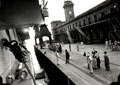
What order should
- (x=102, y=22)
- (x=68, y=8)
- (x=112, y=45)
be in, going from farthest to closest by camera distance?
1. (x=68, y=8)
2. (x=102, y=22)
3. (x=112, y=45)

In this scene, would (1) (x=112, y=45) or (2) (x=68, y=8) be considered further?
(2) (x=68, y=8)

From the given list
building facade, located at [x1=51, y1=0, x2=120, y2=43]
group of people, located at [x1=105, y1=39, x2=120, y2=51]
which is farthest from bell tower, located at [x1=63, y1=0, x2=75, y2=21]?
group of people, located at [x1=105, y1=39, x2=120, y2=51]

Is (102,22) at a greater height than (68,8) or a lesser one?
lesser

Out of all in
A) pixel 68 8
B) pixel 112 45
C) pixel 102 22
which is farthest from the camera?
pixel 68 8

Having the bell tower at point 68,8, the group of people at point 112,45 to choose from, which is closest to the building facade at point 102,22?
the group of people at point 112,45

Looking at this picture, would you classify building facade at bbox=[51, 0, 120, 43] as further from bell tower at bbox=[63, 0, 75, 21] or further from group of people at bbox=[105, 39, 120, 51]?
bell tower at bbox=[63, 0, 75, 21]

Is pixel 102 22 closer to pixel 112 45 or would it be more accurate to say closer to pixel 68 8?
pixel 112 45

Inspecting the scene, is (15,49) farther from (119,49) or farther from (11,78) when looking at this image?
(119,49)

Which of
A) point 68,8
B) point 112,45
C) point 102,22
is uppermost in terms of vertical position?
point 68,8

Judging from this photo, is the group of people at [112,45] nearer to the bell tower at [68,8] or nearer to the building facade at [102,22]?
the building facade at [102,22]

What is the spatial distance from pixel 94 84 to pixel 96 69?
11.1 ft

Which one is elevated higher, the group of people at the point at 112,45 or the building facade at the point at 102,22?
the building facade at the point at 102,22

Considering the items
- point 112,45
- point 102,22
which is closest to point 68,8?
point 102,22

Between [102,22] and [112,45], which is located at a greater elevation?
[102,22]
